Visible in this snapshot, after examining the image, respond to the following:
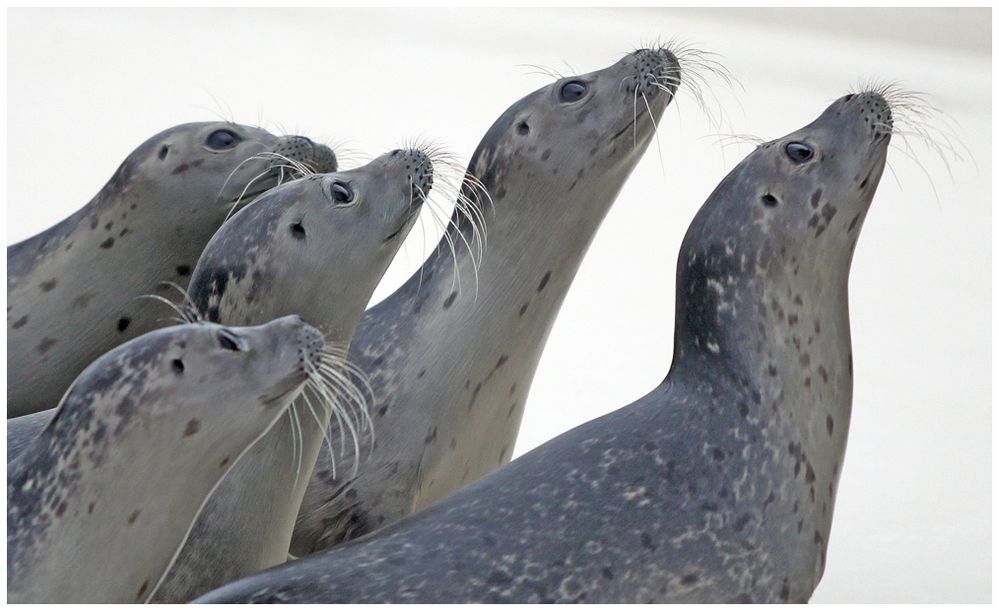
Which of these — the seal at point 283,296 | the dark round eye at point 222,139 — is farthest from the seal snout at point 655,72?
the dark round eye at point 222,139

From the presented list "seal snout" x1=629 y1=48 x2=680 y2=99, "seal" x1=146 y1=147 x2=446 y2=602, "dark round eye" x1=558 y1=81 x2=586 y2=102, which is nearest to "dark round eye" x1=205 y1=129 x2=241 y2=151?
"seal" x1=146 y1=147 x2=446 y2=602

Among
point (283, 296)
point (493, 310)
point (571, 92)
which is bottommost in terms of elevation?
point (283, 296)

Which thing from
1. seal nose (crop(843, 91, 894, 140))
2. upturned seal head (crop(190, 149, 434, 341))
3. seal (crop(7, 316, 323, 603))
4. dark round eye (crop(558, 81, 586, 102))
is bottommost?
seal (crop(7, 316, 323, 603))

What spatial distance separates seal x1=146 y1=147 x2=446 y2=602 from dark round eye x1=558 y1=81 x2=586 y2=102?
0.41 meters

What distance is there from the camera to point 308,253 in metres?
2.23

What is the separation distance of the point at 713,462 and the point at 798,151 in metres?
0.53

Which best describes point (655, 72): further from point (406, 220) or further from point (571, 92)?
point (406, 220)

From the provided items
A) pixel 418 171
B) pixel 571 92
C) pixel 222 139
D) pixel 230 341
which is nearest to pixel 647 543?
pixel 230 341

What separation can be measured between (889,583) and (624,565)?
101 centimetres

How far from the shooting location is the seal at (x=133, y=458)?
1.77 metres

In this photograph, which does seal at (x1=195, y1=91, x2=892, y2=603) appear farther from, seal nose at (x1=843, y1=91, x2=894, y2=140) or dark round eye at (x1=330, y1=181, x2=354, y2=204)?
dark round eye at (x1=330, y1=181, x2=354, y2=204)

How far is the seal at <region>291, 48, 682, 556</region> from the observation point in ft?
8.13

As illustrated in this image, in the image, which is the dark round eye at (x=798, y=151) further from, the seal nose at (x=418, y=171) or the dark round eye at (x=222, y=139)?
the dark round eye at (x=222, y=139)

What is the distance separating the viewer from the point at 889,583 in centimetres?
279
